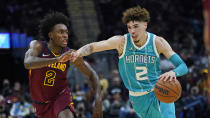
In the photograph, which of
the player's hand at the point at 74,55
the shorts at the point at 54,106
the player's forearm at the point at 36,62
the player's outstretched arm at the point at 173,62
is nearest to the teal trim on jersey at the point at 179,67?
the player's outstretched arm at the point at 173,62

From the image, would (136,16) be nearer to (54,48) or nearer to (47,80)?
(54,48)

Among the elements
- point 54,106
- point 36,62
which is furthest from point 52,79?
point 36,62

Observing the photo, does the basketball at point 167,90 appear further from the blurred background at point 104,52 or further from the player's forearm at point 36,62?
the blurred background at point 104,52

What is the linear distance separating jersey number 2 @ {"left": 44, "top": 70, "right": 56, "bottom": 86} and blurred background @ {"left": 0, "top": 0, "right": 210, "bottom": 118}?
1687mm

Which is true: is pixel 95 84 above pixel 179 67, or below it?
below

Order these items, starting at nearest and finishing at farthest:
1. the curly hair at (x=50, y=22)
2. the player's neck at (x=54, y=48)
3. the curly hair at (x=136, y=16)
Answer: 1. the curly hair at (x=136, y=16)
2. the player's neck at (x=54, y=48)
3. the curly hair at (x=50, y=22)

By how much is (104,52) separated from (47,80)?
16.2ft

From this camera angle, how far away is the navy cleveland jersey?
5.12 meters

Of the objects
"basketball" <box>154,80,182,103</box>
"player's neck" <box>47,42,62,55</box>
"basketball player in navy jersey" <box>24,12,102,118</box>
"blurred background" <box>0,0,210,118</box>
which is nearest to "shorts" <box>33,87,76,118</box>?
"basketball player in navy jersey" <box>24,12,102,118</box>

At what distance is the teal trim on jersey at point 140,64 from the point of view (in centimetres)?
508

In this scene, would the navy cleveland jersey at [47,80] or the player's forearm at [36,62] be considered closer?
the player's forearm at [36,62]

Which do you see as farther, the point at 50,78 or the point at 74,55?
the point at 50,78

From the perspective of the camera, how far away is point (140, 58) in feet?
16.7

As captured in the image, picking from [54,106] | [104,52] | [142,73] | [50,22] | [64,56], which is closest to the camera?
[64,56]
